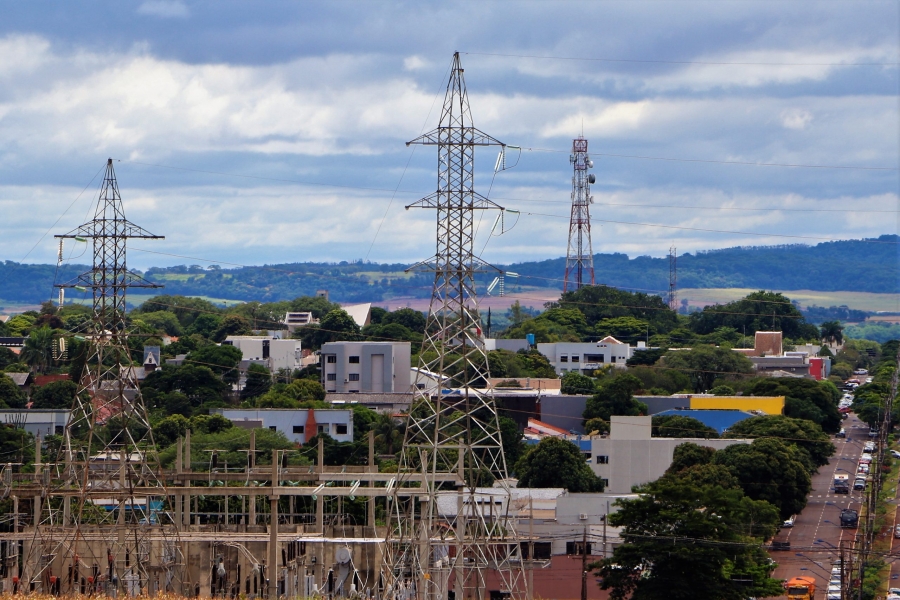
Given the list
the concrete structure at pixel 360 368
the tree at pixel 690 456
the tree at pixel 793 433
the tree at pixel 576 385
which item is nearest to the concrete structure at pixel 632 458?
the tree at pixel 690 456

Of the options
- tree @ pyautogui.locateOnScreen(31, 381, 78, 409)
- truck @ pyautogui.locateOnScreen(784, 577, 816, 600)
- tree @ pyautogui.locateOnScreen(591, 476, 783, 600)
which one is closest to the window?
tree @ pyautogui.locateOnScreen(591, 476, 783, 600)

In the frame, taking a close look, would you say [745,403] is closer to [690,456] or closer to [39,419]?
[690,456]

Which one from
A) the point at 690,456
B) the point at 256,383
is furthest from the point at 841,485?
the point at 256,383

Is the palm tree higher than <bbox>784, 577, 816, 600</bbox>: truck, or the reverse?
the palm tree

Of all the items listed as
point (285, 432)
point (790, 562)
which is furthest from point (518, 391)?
point (790, 562)

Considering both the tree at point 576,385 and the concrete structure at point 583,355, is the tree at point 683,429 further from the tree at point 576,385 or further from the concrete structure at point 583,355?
the concrete structure at point 583,355

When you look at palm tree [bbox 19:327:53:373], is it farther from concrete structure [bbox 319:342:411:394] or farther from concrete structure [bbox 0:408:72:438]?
concrete structure [bbox 0:408:72:438]
